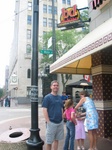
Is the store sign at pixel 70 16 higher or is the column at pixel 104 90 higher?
the store sign at pixel 70 16

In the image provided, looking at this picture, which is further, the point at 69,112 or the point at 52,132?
the point at 69,112

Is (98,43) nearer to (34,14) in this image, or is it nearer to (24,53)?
(34,14)

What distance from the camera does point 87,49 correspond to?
608 centimetres

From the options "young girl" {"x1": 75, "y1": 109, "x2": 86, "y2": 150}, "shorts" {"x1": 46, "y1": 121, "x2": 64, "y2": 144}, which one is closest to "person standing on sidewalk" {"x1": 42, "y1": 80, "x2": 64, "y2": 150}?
"shorts" {"x1": 46, "y1": 121, "x2": 64, "y2": 144}

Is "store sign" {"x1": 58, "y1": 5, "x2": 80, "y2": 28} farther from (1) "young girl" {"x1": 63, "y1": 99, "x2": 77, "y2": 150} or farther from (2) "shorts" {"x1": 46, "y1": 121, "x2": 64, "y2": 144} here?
(2) "shorts" {"x1": 46, "y1": 121, "x2": 64, "y2": 144}

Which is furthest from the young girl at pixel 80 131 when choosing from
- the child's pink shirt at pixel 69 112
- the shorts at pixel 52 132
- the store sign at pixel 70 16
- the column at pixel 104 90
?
the store sign at pixel 70 16

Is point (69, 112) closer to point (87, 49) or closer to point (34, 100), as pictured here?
point (34, 100)

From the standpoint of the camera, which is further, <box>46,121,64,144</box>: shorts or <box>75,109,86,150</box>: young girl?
<box>75,109,86,150</box>: young girl

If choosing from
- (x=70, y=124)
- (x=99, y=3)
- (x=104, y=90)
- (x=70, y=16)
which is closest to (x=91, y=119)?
(x=70, y=124)

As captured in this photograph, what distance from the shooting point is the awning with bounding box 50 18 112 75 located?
5296mm

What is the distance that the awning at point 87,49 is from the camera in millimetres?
5296

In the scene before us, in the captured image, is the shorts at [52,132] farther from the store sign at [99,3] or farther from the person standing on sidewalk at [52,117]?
the store sign at [99,3]

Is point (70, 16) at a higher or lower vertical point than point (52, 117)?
higher

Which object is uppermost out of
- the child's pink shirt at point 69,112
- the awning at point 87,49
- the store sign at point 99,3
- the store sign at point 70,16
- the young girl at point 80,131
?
the store sign at point 70,16
